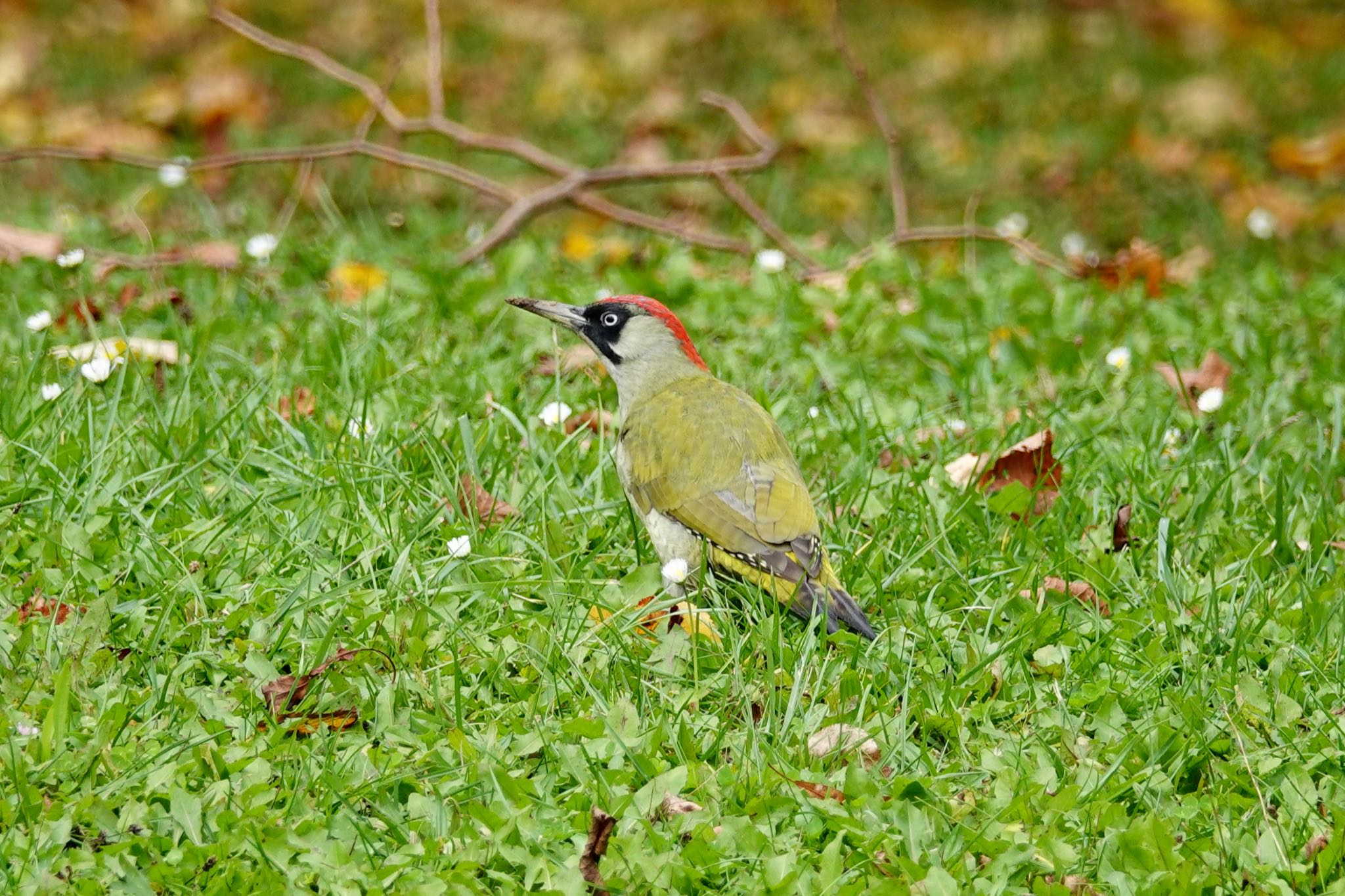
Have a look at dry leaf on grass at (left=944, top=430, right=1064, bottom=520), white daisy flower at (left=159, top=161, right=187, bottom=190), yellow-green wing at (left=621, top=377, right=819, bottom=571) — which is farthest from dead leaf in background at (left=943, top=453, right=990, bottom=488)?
white daisy flower at (left=159, top=161, right=187, bottom=190)

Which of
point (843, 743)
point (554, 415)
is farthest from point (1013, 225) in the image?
point (843, 743)

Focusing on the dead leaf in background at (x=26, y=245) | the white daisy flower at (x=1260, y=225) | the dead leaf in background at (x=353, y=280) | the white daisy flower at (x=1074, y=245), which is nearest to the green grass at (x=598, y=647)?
the dead leaf in background at (x=353, y=280)

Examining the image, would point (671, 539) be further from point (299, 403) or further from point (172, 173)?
point (172, 173)

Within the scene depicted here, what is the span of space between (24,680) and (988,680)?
6.96 feet

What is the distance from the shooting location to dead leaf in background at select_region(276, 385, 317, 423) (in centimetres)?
466

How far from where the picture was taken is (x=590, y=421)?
4.85 metres

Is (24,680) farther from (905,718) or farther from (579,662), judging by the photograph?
(905,718)

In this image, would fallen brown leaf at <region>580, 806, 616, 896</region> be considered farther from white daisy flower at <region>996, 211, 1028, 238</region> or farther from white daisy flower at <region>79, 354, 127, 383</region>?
white daisy flower at <region>996, 211, 1028, 238</region>

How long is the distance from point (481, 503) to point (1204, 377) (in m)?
2.63

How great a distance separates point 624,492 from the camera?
4238 mm

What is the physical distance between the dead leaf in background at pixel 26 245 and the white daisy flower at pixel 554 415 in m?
2.37

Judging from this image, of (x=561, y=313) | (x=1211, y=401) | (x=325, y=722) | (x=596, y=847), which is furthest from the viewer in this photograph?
(x=1211, y=401)

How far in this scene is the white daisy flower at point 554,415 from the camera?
184 inches

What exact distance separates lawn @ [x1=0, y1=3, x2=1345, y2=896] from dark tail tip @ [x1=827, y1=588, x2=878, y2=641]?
43mm
